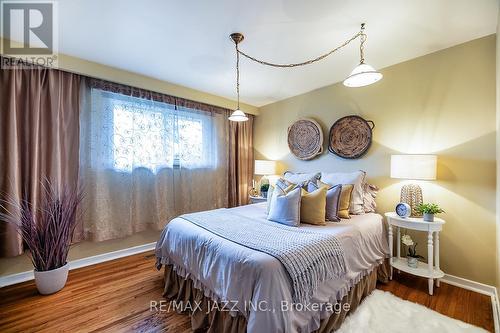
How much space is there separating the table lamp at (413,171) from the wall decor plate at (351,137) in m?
0.59

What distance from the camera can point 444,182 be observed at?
2.30 meters

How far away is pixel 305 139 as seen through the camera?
3.52 m

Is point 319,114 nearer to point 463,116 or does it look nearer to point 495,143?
point 463,116

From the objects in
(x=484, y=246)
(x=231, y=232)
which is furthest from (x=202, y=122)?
(x=484, y=246)

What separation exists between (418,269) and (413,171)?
1.00m

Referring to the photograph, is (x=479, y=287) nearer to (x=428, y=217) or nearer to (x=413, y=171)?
(x=428, y=217)

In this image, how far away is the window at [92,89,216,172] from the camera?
280 centimetres

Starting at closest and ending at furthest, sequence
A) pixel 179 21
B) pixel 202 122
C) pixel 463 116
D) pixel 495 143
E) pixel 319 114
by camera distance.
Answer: pixel 179 21 < pixel 495 143 < pixel 463 116 < pixel 319 114 < pixel 202 122

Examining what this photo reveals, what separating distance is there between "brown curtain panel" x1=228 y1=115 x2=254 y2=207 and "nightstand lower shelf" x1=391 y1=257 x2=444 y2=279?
260 cm

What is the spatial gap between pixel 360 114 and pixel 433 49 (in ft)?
3.16

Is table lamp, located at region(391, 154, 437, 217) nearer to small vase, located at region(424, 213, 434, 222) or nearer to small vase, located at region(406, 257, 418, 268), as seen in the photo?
small vase, located at region(424, 213, 434, 222)

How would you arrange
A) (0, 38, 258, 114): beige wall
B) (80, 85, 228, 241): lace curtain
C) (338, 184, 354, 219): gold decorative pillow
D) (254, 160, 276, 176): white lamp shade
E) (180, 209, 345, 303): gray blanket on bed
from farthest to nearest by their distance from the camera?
(254, 160, 276, 176): white lamp shade, (80, 85, 228, 241): lace curtain, (0, 38, 258, 114): beige wall, (338, 184, 354, 219): gold decorative pillow, (180, 209, 345, 303): gray blanket on bed

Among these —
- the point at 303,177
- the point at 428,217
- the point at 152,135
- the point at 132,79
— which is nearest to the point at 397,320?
the point at 428,217

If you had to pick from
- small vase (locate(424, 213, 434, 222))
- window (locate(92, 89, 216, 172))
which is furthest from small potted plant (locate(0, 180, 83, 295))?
small vase (locate(424, 213, 434, 222))
